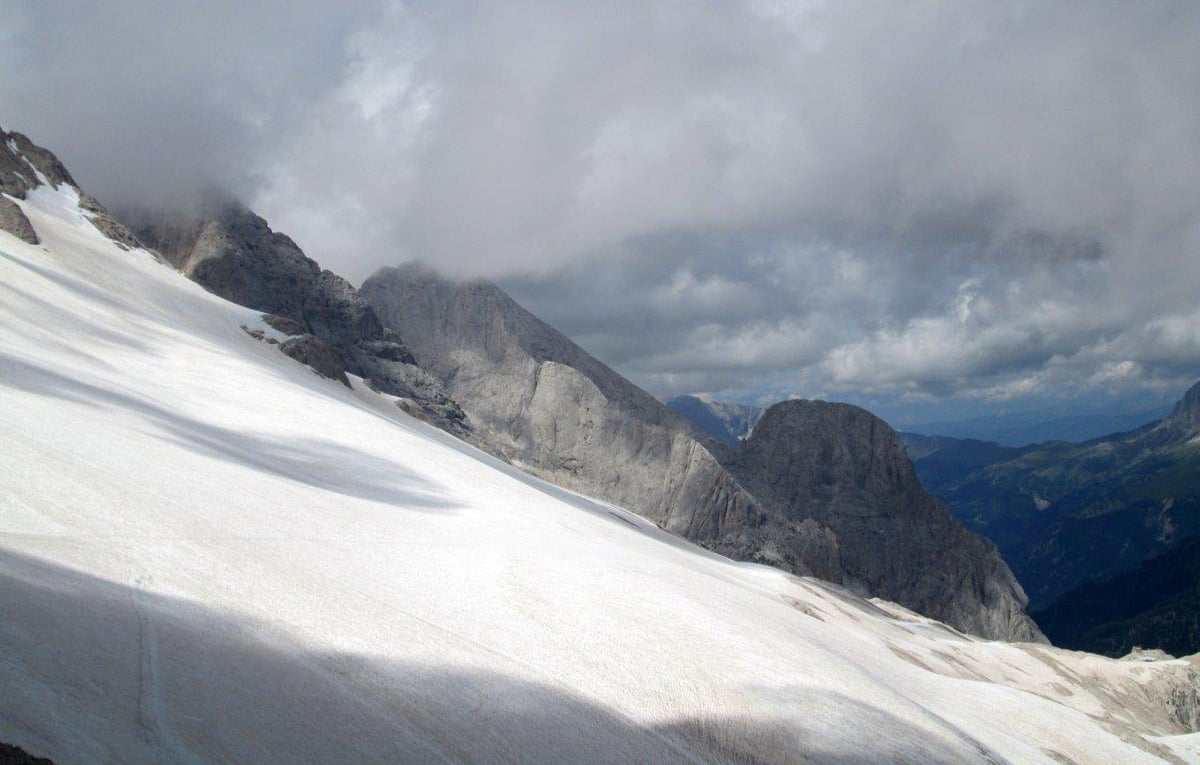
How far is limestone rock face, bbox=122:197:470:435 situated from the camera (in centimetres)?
11631

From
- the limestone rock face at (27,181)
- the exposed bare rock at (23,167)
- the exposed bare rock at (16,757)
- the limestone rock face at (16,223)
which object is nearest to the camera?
the exposed bare rock at (16,757)

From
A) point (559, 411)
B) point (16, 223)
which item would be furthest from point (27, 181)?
point (559, 411)

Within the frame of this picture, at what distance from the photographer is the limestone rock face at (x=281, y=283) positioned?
11631cm

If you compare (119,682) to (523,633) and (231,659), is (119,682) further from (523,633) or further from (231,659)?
(523,633)

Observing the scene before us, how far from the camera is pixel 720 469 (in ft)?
487

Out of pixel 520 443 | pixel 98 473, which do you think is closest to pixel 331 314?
pixel 520 443

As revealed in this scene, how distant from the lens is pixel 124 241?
6675 centimetres

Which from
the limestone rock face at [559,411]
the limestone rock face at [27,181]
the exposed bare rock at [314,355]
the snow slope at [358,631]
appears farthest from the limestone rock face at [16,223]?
the limestone rock face at [559,411]

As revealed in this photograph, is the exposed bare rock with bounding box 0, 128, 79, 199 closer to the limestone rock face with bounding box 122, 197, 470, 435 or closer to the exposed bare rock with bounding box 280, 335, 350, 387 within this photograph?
the exposed bare rock with bounding box 280, 335, 350, 387

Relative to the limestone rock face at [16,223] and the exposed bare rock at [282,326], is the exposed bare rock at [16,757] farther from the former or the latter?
the exposed bare rock at [282,326]

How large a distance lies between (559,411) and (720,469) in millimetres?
40405

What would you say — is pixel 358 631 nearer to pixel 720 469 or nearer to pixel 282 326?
pixel 282 326

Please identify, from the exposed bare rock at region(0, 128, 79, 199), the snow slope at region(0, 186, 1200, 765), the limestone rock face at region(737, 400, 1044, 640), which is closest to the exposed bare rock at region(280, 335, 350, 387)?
the exposed bare rock at region(0, 128, 79, 199)

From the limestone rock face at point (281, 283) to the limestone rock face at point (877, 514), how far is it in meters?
80.8
